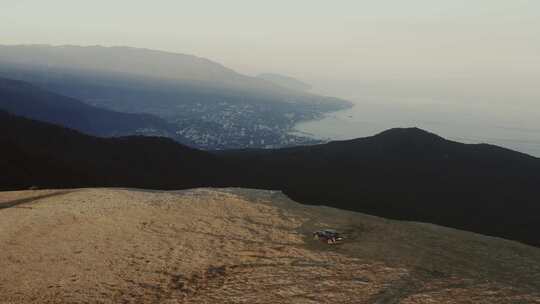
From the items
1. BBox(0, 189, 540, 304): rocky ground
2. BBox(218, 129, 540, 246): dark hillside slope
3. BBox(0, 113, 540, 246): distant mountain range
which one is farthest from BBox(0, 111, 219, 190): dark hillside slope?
BBox(0, 189, 540, 304): rocky ground

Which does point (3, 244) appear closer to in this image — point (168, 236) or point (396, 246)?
point (168, 236)

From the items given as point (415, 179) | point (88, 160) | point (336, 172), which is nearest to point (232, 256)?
point (88, 160)

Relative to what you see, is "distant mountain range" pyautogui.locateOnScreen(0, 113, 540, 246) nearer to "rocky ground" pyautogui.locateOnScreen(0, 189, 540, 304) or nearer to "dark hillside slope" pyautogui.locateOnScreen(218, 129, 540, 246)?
"dark hillside slope" pyautogui.locateOnScreen(218, 129, 540, 246)

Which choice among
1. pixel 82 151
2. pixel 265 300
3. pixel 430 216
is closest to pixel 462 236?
pixel 265 300

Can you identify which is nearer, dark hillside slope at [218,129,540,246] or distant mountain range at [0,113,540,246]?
distant mountain range at [0,113,540,246]

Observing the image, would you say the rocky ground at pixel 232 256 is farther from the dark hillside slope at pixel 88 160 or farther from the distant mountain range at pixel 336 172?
the distant mountain range at pixel 336 172

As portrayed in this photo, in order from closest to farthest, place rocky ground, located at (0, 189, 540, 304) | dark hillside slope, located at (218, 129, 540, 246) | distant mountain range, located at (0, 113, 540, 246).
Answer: rocky ground, located at (0, 189, 540, 304) → distant mountain range, located at (0, 113, 540, 246) → dark hillside slope, located at (218, 129, 540, 246)
